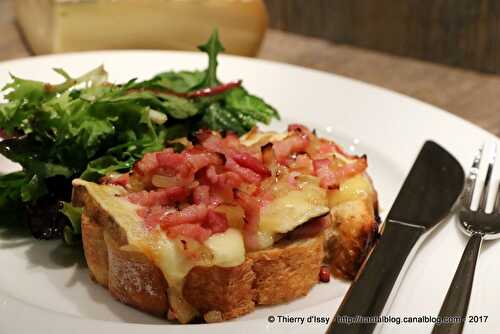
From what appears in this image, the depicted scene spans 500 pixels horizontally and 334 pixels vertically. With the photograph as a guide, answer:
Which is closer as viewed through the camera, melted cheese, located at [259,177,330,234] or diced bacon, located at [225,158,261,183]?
melted cheese, located at [259,177,330,234]

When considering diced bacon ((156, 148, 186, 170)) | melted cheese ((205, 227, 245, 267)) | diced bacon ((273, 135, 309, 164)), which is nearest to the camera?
melted cheese ((205, 227, 245, 267))

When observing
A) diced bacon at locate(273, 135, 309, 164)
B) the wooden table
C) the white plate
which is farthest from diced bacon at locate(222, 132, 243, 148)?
the wooden table

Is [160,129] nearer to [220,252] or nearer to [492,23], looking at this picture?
[220,252]

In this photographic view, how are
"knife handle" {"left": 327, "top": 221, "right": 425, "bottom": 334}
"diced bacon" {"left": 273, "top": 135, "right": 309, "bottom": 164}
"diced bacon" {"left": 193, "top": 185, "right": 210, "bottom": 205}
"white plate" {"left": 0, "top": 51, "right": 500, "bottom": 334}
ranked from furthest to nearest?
"diced bacon" {"left": 273, "top": 135, "right": 309, "bottom": 164}, "diced bacon" {"left": 193, "top": 185, "right": 210, "bottom": 205}, "white plate" {"left": 0, "top": 51, "right": 500, "bottom": 334}, "knife handle" {"left": 327, "top": 221, "right": 425, "bottom": 334}

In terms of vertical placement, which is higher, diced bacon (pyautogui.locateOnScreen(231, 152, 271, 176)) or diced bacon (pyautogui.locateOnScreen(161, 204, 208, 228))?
diced bacon (pyautogui.locateOnScreen(231, 152, 271, 176))

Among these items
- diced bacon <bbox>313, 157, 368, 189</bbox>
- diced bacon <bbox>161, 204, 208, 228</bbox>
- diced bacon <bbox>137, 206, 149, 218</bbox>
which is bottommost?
diced bacon <bbox>137, 206, 149, 218</bbox>

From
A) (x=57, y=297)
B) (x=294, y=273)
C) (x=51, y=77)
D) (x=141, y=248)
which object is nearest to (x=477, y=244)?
Result: (x=294, y=273)

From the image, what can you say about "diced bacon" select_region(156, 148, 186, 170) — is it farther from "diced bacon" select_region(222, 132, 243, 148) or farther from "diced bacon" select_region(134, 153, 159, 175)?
"diced bacon" select_region(222, 132, 243, 148)
